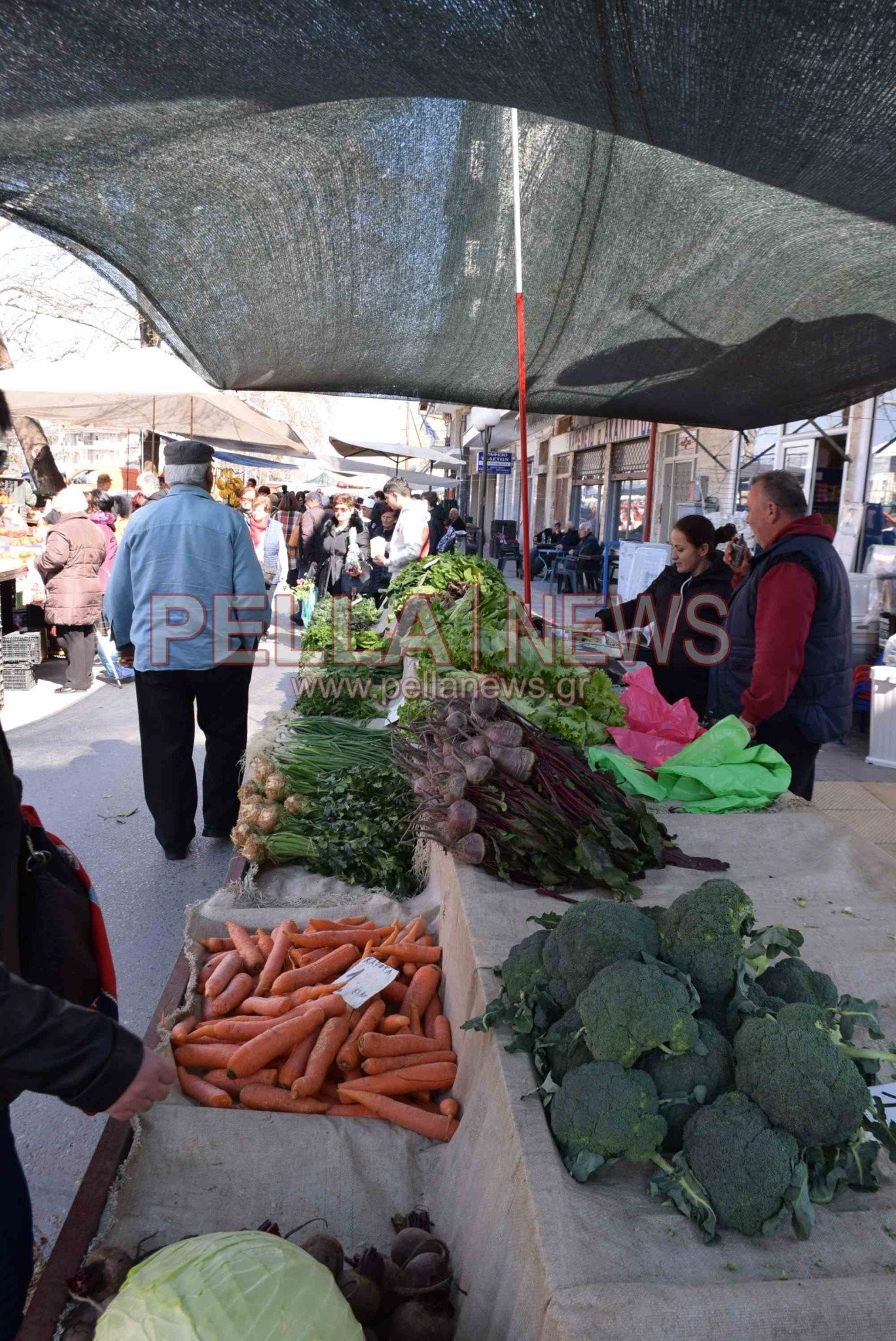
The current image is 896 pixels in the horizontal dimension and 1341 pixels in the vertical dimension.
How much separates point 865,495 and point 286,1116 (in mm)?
9255

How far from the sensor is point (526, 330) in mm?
4605

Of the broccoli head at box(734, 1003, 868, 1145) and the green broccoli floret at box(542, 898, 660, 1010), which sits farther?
the green broccoli floret at box(542, 898, 660, 1010)

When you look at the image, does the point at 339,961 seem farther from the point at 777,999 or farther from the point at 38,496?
the point at 38,496

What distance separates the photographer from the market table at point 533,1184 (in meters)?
1.21

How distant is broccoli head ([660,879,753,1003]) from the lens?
160cm

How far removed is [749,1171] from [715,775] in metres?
2.15

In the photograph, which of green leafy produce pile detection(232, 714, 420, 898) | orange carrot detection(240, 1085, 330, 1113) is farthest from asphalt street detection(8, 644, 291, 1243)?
green leafy produce pile detection(232, 714, 420, 898)

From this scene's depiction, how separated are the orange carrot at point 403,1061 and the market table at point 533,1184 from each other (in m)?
0.11

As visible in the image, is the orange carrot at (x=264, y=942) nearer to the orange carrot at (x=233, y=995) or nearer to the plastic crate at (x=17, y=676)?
the orange carrot at (x=233, y=995)

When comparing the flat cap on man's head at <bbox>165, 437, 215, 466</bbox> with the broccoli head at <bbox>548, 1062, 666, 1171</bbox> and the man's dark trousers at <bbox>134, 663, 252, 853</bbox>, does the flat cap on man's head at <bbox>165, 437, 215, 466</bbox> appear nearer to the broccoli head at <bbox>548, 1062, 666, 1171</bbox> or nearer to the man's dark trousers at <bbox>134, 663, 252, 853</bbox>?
the man's dark trousers at <bbox>134, 663, 252, 853</bbox>

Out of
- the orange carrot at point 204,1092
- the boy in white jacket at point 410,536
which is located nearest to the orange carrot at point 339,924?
the orange carrot at point 204,1092

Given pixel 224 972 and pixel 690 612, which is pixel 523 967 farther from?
pixel 690 612

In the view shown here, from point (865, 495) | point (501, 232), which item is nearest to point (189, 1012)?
point (501, 232)

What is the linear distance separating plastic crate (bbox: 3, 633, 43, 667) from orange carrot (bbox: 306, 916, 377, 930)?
665 centimetres
